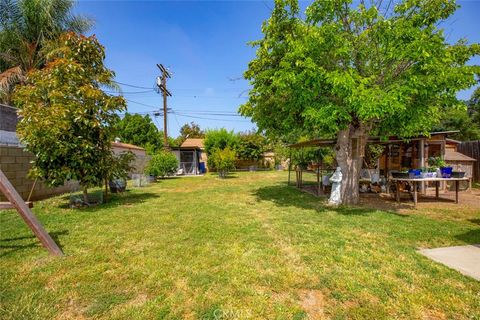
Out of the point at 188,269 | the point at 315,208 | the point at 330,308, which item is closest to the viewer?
the point at 330,308

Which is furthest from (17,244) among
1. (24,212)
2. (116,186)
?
(116,186)

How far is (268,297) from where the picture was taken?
8.79 feet

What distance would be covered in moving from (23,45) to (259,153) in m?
20.6

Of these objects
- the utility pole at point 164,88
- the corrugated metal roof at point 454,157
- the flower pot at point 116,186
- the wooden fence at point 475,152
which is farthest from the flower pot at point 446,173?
the utility pole at point 164,88

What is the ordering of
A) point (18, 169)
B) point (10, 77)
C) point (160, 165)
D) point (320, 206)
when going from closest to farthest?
point (320, 206) → point (18, 169) → point (10, 77) → point (160, 165)

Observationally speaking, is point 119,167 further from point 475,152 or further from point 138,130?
point 138,130

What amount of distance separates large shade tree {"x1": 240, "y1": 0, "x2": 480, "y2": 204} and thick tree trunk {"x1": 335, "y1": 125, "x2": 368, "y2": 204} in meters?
0.03

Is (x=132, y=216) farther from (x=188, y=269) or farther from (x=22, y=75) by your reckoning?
(x=22, y=75)

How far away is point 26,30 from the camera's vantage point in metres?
11.0

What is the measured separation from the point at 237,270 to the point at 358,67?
6751mm

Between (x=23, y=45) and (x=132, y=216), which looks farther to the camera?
(x=23, y=45)

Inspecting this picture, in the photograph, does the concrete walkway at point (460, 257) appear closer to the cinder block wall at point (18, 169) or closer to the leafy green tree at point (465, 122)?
the cinder block wall at point (18, 169)

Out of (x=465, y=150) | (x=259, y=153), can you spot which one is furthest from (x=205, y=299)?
(x=259, y=153)

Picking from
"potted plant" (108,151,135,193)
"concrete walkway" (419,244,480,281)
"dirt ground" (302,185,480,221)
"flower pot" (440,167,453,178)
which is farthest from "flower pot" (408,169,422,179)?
"potted plant" (108,151,135,193)
